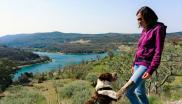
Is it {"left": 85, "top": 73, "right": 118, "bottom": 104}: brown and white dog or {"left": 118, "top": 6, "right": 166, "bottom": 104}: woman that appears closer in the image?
{"left": 118, "top": 6, "right": 166, "bottom": 104}: woman

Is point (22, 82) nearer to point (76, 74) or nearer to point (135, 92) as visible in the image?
point (76, 74)

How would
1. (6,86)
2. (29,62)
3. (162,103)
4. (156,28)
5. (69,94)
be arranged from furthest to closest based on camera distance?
1. (29,62)
2. (6,86)
3. (69,94)
4. (162,103)
5. (156,28)

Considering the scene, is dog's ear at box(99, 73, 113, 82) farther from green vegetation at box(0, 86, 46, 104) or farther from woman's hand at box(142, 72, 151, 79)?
green vegetation at box(0, 86, 46, 104)

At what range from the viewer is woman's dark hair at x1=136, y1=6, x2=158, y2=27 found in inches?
210

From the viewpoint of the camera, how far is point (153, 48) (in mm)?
5328

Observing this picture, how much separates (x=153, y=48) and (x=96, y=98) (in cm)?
117

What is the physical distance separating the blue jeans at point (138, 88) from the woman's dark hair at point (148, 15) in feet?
2.26

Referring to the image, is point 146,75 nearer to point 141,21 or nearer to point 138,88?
point 138,88

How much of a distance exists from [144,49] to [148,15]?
520 millimetres

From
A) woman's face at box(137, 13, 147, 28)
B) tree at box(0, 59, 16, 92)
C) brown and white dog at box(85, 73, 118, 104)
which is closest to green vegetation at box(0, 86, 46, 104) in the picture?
brown and white dog at box(85, 73, 118, 104)

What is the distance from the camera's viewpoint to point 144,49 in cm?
542

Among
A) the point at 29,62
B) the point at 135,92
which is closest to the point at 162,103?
the point at 135,92

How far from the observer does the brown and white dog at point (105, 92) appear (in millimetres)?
5449

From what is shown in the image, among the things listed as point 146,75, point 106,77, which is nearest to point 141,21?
point 146,75
